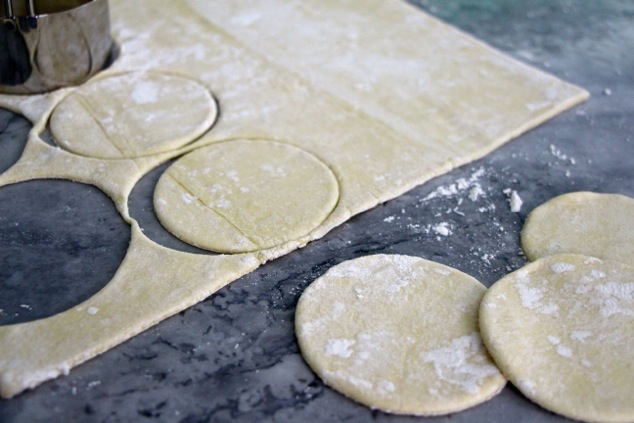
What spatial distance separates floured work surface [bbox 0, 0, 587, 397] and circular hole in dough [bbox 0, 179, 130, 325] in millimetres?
41

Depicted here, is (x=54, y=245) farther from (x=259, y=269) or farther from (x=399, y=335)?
(x=399, y=335)

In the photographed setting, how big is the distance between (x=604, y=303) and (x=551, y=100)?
91 cm

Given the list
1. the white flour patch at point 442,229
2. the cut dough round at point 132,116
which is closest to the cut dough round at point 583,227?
the white flour patch at point 442,229

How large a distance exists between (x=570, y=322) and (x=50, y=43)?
1.57 m

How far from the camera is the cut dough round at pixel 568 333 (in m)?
1.25

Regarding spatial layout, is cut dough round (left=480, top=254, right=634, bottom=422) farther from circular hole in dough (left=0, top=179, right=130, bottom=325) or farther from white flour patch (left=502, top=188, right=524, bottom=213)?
circular hole in dough (left=0, top=179, right=130, bottom=325)

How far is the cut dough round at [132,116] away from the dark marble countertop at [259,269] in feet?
0.42

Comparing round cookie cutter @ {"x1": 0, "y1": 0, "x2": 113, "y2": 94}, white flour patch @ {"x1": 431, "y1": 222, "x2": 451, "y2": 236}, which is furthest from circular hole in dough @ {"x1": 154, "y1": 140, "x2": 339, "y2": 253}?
round cookie cutter @ {"x1": 0, "y1": 0, "x2": 113, "y2": 94}

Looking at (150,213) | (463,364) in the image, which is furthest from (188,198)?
(463,364)

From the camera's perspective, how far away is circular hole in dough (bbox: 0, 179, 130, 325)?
4.77 feet

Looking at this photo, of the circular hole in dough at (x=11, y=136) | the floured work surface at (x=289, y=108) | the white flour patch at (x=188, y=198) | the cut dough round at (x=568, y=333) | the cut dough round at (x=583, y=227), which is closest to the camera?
the cut dough round at (x=568, y=333)

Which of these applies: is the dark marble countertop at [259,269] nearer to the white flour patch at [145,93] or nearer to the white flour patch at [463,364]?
the white flour patch at [463,364]

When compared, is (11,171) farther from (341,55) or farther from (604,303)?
(604,303)

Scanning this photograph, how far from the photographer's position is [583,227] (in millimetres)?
1646
